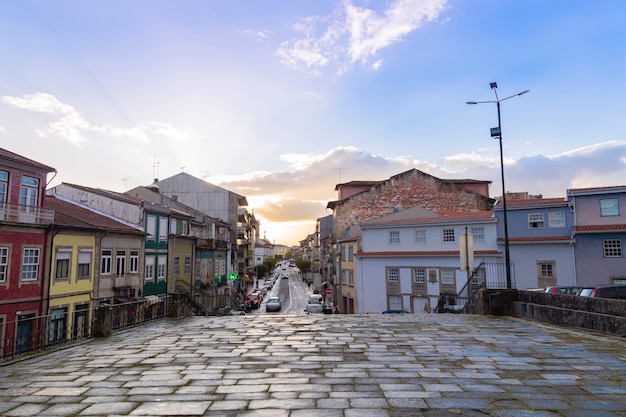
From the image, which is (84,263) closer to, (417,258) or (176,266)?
(176,266)

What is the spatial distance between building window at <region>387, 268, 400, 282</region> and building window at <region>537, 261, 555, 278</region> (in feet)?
34.8

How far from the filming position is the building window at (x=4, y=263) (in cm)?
1816

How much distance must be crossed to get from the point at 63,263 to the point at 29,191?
4175mm

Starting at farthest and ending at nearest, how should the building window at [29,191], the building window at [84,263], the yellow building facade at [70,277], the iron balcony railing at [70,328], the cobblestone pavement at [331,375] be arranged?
1. the building window at [84,263]
2. the yellow building facade at [70,277]
3. the building window at [29,191]
4. the iron balcony railing at [70,328]
5. the cobblestone pavement at [331,375]

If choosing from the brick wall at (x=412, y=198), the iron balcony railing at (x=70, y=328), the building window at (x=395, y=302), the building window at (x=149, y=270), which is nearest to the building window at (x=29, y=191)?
the iron balcony railing at (x=70, y=328)

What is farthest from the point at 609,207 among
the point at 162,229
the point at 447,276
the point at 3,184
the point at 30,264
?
the point at 3,184

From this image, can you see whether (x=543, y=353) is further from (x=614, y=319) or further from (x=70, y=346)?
(x=70, y=346)

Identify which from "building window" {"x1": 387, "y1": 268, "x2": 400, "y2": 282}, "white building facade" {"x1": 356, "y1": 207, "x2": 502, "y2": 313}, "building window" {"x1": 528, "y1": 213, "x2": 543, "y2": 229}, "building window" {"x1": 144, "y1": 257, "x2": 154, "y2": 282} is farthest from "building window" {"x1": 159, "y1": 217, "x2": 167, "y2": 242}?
"building window" {"x1": 528, "y1": 213, "x2": 543, "y2": 229}

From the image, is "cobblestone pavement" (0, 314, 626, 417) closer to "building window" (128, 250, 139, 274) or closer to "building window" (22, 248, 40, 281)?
"building window" (22, 248, 40, 281)

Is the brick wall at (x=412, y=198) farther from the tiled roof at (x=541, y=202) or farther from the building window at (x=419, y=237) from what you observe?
the tiled roof at (x=541, y=202)

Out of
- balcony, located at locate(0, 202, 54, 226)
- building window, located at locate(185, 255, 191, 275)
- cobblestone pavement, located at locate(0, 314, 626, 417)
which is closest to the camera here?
cobblestone pavement, located at locate(0, 314, 626, 417)

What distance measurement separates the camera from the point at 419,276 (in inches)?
1275

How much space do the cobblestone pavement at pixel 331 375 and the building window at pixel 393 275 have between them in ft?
73.4

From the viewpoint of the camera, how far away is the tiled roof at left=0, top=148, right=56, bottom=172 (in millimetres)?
19003
